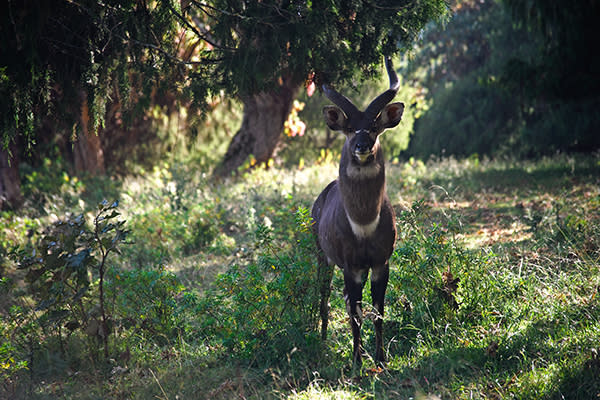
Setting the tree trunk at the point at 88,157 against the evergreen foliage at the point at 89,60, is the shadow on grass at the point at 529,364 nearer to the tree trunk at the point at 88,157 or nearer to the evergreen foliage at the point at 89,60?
the evergreen foliage at the point at 89,60

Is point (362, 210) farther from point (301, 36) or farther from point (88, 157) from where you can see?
point (88, 157)

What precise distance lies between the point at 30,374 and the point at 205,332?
4.98 feet

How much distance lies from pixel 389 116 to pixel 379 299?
5.27 feet

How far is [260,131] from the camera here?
14.2 m

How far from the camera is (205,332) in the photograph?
191 inches

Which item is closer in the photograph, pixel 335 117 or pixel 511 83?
pixel 335 117

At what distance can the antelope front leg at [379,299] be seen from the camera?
4.55m

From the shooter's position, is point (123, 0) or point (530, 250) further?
point (530, 250)

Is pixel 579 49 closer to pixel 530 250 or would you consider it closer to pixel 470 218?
pixel 470 218

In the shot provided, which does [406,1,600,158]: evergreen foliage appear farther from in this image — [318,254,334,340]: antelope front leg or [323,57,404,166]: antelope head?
[318,254,334,340]: antelope front leg

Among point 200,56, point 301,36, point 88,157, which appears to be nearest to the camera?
point 301,36

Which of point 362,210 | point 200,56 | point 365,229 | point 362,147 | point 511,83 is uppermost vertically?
point 511,83

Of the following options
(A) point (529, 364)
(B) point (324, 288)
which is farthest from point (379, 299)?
(A) point (529, 364)

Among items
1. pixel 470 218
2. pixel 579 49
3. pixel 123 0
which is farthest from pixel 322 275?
pixel 579 49
